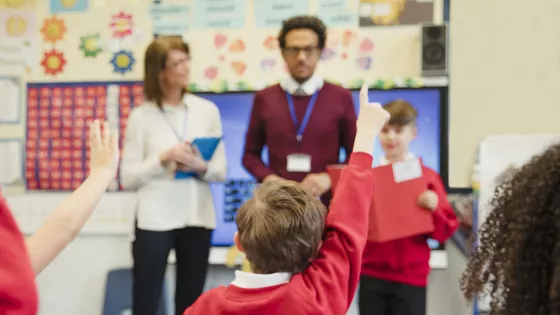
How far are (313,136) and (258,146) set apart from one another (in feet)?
1.01

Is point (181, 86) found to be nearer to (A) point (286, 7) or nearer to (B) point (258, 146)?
(B) point (258, 146)

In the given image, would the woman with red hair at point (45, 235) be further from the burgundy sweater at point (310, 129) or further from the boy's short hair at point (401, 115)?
the boy's short hair at point (401, 115)

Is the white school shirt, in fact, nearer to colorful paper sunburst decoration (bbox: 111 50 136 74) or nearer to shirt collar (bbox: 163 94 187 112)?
shirt collar (bbox: 163 94 187 112)

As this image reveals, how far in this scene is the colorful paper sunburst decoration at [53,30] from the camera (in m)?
3.70

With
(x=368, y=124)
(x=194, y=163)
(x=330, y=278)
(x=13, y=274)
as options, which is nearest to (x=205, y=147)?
(x=194, y=163)

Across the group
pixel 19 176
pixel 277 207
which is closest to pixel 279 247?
pixel 277 207

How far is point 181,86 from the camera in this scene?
2.64 m

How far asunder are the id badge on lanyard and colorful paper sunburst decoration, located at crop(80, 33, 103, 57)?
176cm

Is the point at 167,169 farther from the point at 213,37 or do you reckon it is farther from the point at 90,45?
the point at 90,45

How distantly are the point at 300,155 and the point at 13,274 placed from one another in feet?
5.91

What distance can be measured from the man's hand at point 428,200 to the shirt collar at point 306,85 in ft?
2.17

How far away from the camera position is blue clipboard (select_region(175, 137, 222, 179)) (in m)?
2.40

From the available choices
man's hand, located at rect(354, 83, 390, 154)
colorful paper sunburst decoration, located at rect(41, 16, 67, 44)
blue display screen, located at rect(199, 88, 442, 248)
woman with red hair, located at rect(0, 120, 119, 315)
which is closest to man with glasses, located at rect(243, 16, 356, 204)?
blue display screen, located at rect(199, 88, 442, 248)

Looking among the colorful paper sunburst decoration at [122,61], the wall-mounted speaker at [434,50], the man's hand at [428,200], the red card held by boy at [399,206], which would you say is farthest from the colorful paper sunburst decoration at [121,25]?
the man's hand at [428,200]
